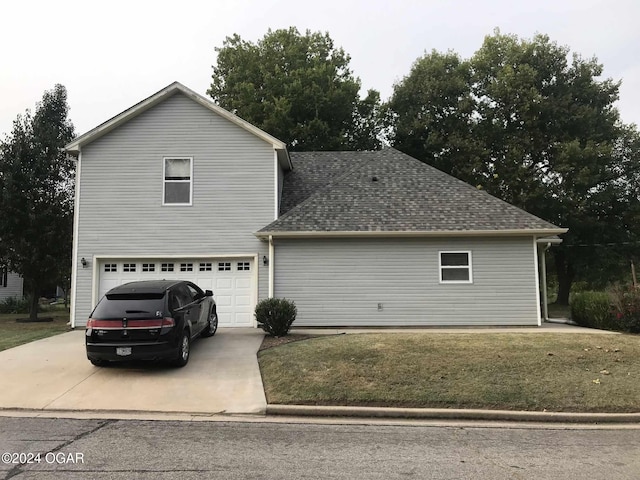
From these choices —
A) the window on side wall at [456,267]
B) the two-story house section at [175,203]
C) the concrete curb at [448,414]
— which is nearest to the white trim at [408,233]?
the window on side wall at [456,267]

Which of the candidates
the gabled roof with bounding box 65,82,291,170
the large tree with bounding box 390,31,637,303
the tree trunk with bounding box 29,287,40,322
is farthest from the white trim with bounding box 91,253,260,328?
the large tree with bounding box 390,31,637,303

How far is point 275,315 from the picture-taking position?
12.0 meters

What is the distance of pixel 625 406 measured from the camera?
700cm

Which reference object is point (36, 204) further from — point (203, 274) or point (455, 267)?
point (455, 267)

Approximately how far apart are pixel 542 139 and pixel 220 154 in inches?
799

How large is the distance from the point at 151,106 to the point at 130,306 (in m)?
9.00

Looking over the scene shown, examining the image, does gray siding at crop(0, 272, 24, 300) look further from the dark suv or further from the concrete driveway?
the dark suv

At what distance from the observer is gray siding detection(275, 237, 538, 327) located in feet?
47.0

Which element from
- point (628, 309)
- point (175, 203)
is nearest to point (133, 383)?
point (175, 203)

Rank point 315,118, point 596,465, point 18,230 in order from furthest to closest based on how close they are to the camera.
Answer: point 315,118 < point 18,230 < point 596,465

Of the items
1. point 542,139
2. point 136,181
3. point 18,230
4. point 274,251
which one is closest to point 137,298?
point 274,251

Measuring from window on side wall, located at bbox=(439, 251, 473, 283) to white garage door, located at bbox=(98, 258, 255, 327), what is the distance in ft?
19.8

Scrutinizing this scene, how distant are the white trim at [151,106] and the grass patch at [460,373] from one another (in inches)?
296

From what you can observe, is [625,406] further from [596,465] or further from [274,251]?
[274,251]
